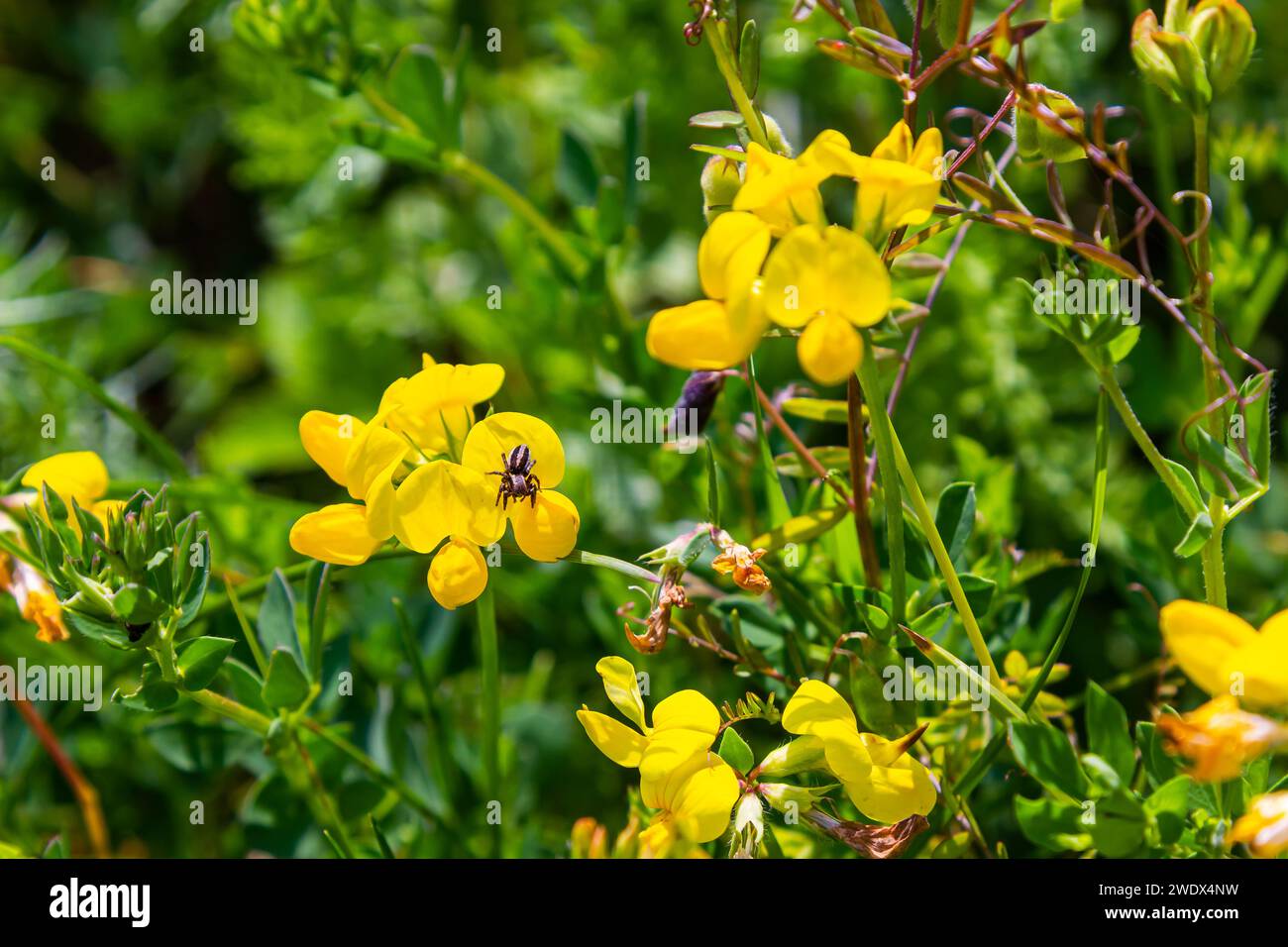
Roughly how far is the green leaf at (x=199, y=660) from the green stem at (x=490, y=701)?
216mm

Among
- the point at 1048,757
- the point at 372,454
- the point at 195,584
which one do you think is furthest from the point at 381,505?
the point at 1048,757

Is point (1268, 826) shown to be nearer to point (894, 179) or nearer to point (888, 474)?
point (888, 474)

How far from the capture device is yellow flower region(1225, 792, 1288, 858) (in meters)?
0.70

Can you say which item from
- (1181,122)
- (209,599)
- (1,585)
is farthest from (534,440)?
(1181,122)

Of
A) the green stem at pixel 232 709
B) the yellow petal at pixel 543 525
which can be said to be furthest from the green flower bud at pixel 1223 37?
the green stem at pixel 232 709

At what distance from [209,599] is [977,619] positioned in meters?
0.73

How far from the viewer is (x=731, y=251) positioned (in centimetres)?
76

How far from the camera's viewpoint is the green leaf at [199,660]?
2.96 feet

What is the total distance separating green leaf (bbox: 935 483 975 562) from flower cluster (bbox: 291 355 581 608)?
0.34m

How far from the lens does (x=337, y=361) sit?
2172 mm

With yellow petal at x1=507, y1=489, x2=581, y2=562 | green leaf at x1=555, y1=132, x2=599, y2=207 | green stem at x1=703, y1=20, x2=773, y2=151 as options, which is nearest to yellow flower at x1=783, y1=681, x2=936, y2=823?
yellow petal at x1=507, y1=489, x2=581, y2=562

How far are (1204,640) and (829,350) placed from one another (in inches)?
11.4

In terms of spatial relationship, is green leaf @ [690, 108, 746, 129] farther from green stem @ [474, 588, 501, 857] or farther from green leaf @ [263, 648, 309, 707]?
green leaf @ [263, 648, 309, 707]
